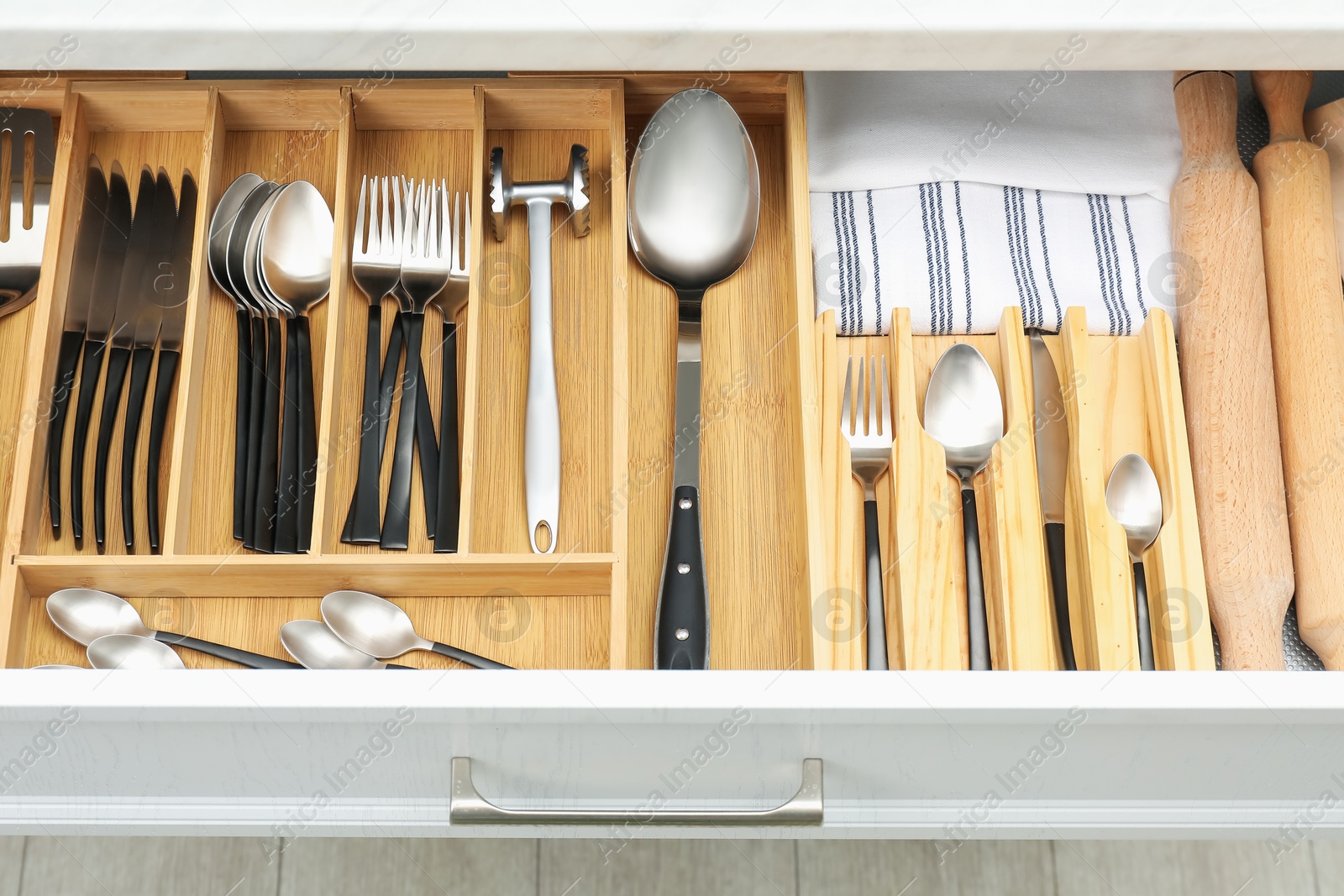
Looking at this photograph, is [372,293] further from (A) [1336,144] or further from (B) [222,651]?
(A) [1336,144]

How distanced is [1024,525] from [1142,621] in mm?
87

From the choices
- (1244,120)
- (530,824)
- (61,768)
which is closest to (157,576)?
(61,768)

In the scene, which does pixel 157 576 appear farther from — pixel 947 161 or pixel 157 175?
pixel 947 161

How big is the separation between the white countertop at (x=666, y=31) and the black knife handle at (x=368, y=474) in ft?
0.70

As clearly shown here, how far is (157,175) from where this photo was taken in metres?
0.73

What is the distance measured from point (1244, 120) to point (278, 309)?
28.6 inches

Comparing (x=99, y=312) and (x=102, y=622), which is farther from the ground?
(x=99, y=312)

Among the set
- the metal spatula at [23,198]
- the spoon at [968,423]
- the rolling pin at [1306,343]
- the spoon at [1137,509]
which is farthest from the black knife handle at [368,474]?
the rolling pin at [1306,343]

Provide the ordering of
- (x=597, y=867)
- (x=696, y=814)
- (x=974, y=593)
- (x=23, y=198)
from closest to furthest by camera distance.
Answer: (x=696, y=814), (x=974, y=593), (x=23, y=198), (x=597, y=867)

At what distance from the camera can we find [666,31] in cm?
53

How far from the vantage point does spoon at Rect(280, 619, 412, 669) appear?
0.64 meters

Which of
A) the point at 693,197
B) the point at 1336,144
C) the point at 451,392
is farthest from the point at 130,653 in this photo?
the point at 1336,144

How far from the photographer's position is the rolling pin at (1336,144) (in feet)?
2.21

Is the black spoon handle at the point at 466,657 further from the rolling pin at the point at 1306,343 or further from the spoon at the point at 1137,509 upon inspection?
the rolling pin at the point at 1306,343
